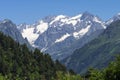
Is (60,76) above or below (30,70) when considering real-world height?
below

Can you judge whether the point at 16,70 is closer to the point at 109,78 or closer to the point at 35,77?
the point at 35,77

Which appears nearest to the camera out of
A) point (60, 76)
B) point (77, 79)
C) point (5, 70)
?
point (77, 79)

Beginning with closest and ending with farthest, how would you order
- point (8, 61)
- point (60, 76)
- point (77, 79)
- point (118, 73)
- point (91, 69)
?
point (118, 73) < point (91, 69) < point (77, 79) < point (60, 76) < point (8, 61)

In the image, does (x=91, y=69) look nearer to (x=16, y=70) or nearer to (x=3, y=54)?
(x=16, y=70)

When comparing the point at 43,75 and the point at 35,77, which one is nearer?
the point at 35,77

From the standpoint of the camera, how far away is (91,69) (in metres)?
33.2

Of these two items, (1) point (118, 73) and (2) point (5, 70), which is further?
(2) point (5, 70)

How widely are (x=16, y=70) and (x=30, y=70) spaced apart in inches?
502

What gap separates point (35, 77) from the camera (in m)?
183

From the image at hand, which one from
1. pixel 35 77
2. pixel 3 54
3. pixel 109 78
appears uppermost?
pixel 3 54

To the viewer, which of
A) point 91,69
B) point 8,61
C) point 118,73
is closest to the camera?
point 118,73

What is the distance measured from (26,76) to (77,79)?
148388mm

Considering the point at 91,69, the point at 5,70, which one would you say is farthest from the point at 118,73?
the point at 5,70

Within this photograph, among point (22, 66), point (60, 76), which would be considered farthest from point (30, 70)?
point (60, 76)
